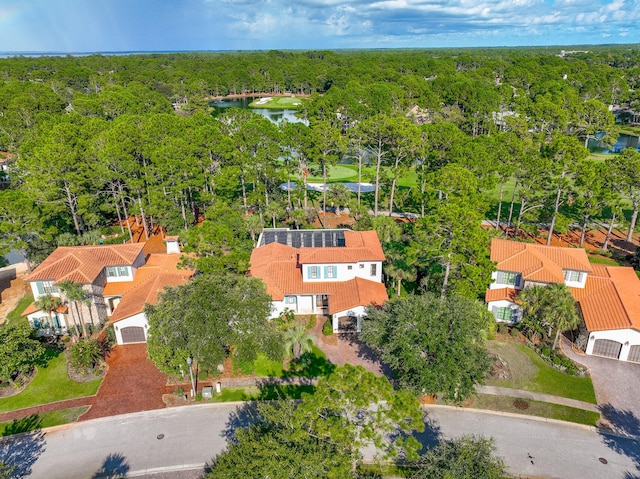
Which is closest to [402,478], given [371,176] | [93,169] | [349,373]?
[349,373]

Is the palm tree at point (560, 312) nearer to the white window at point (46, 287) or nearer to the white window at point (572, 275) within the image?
the white window at point (572, 275)

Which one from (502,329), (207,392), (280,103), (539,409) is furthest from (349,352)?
(280,103)

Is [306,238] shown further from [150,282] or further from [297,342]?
[150,282]

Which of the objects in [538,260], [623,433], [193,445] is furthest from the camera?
[538,260]

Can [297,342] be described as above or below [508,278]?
below

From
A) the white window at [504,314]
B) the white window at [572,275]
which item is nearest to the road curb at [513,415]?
A: the white window at [504,314]

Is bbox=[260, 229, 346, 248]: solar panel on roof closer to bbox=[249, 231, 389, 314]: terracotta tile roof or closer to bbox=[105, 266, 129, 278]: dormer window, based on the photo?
bbox=[249, 231, 389, 314]: terracotta tile roof


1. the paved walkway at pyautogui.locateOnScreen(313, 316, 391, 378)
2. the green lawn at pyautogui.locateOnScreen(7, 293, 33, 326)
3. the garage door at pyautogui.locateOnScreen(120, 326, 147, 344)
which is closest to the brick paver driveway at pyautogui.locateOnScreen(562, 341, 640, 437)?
the paved walkway at pyautogui.locateOnScreen(313, 316, 391, 378)
